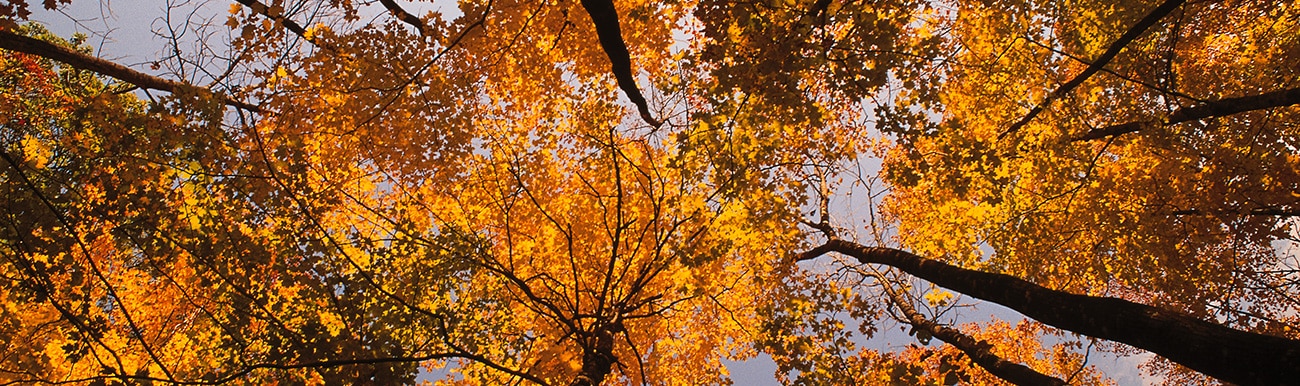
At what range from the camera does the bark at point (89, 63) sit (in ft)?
14.1

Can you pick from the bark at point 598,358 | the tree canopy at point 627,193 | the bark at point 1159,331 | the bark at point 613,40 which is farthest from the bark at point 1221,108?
the bark at point 598,358

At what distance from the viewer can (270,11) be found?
14.3ft

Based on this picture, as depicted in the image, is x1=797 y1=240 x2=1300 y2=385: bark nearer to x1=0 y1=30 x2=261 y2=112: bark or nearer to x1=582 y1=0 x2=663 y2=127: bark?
x1=582 y1=0 x2=663 y2=127: bark

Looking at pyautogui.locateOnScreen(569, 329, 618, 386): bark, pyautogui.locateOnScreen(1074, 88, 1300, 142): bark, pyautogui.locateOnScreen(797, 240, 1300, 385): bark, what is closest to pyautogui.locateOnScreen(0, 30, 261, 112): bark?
pyautogui.locateOnScreen(569, 329, 618, 386): bark

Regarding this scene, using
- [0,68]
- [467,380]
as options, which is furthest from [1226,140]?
[0,68]

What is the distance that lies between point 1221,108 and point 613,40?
5.98m

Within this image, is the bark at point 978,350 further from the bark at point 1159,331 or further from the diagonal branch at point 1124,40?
the diagonal branch at point 1124,40

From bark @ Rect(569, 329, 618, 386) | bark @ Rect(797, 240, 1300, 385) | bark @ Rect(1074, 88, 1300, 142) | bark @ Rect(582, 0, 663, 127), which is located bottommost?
bark @ Rect(797, 240, 1300, 385)

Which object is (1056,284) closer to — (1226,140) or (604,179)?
(1226,140)

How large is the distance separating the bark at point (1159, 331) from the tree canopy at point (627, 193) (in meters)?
0.02

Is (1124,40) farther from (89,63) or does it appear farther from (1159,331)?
(89,63)

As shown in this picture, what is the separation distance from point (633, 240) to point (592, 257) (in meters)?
0.56

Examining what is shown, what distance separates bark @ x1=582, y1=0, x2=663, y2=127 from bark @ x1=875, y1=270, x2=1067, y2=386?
505 cm

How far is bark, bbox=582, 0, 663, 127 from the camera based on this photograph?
197 inches
